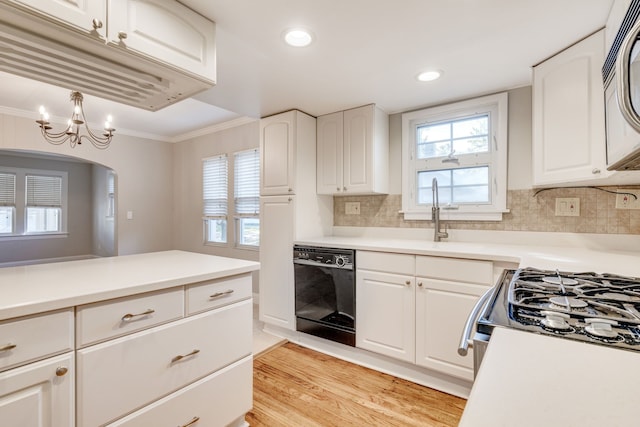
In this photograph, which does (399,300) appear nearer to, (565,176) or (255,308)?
(565,176)

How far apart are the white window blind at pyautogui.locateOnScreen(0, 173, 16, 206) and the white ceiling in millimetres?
3958

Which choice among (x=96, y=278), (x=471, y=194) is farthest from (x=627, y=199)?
(x=96, y=278)

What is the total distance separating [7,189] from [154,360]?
674 cm

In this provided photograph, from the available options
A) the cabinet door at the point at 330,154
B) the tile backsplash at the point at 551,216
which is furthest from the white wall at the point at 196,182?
the tile backsplash at the point at 551,216

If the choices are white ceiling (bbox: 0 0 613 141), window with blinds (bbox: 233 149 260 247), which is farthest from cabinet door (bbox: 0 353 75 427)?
window with blinds (bbox: 233 149 260 247)

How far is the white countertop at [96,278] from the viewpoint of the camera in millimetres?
973

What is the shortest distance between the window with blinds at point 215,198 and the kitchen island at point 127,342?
2.76m

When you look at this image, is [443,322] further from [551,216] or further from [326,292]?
[551,216]

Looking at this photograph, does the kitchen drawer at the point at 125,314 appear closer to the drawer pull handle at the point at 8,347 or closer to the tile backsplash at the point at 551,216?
the drawer pull handle at the point at 8,347

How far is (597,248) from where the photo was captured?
6.55 ft

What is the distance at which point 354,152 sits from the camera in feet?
9.05

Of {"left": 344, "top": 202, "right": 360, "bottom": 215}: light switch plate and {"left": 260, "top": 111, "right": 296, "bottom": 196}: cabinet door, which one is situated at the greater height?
{"left": 260, "top": 111, "right": 296, "bottom": 196}: cabinet door

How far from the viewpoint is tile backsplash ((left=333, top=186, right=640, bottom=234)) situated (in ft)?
6.40

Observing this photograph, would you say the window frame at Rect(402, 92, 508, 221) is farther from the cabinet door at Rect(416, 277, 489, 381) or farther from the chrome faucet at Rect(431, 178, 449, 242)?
the cabinet door at Rect(416, 277, 489, 381)
